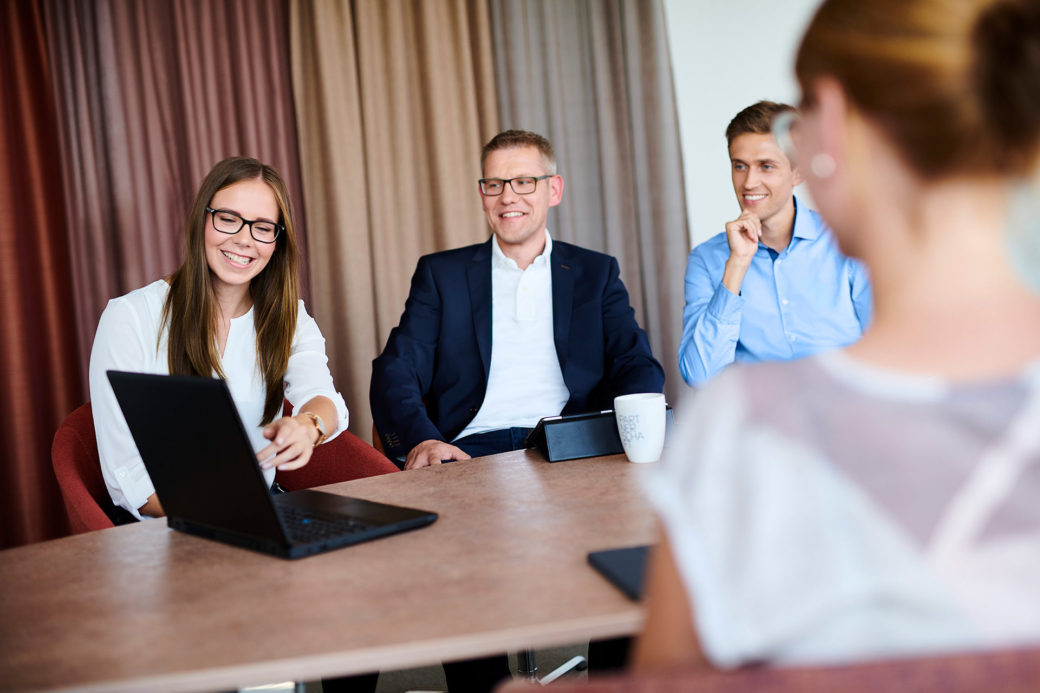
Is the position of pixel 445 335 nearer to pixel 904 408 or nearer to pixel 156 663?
pixel 156 663

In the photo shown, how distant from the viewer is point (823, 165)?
2.33 ft

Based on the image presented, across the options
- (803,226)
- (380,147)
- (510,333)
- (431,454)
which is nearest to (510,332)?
(510,333)

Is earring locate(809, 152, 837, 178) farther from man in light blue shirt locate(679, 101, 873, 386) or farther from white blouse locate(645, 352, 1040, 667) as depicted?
man in light blue shirt locate(679, 101, 873, 386)

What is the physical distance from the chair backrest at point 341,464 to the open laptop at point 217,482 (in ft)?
2.28

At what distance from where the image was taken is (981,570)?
0.58 m

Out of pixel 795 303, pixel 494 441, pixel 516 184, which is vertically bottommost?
pixel 494 441

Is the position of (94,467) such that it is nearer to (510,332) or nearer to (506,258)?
(510,332)

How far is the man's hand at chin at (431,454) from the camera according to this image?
7.28 ft

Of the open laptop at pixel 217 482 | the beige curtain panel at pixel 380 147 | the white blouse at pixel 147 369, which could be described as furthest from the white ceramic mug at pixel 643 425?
the beige curtain panel at pixel 380 147

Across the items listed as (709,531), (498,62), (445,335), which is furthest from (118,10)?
(709,531)

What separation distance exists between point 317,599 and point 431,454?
1.20 m

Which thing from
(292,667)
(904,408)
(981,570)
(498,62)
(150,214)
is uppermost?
(498,62)

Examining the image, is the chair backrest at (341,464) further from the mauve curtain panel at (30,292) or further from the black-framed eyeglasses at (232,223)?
the mauve curtain panel at (30,292)

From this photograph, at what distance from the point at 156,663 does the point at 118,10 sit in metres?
3.03
